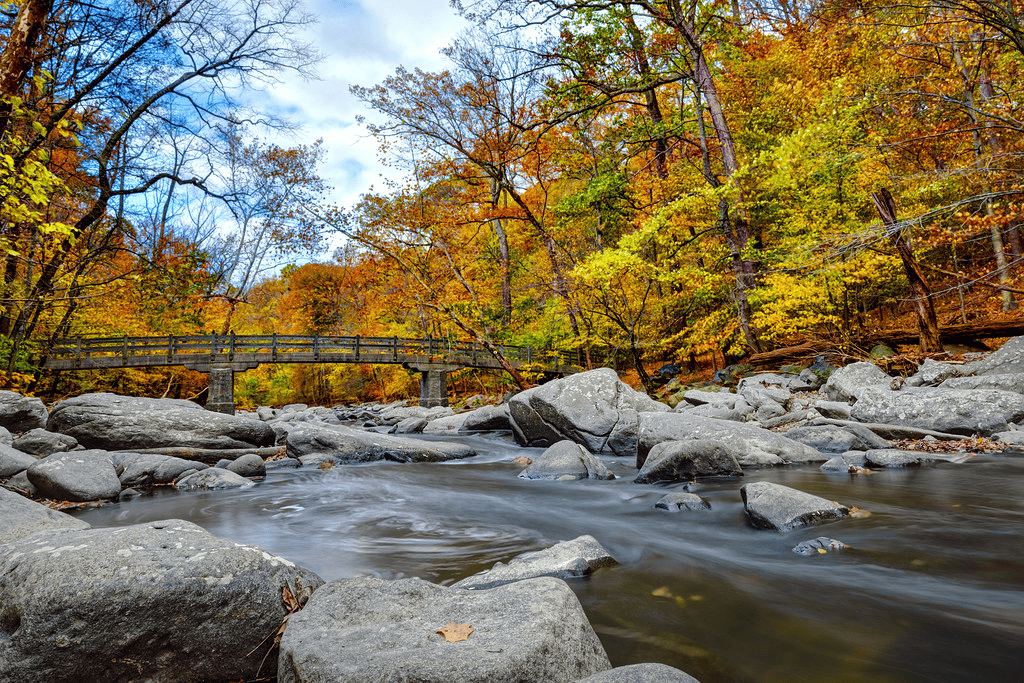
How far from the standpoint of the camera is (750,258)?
11.6 meters

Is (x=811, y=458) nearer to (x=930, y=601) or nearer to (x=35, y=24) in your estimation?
(x=930, y=601)

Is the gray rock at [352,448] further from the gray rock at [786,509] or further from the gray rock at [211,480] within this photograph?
the gray rock at [786,509]

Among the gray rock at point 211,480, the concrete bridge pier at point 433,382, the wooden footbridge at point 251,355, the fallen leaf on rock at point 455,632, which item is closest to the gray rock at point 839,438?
the fallen leaf on rock at point 455,632

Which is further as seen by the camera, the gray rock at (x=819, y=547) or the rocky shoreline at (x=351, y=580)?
the gray rock at (x=819, y=547)

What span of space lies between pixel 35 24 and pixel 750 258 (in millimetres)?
12281

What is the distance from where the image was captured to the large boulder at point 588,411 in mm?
7758

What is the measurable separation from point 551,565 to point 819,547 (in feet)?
5.65

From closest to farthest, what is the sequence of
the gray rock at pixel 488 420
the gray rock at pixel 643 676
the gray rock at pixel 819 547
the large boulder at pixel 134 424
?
the gray rock at pixel 643 676 < the gray rock at pixel 819 547 < the large boulder at pixel 134 424 < the gray rock at pixel 488 420

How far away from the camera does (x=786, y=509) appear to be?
146 inches

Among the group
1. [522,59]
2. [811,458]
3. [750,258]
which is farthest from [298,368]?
[811,458]

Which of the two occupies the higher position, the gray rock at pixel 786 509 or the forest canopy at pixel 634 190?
the forest canopy at pixel 634 190

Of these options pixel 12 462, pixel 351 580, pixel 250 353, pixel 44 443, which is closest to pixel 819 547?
pixel 351 580

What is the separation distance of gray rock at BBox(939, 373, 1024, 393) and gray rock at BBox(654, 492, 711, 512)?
5.28m

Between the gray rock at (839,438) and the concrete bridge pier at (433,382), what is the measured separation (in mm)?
16350
